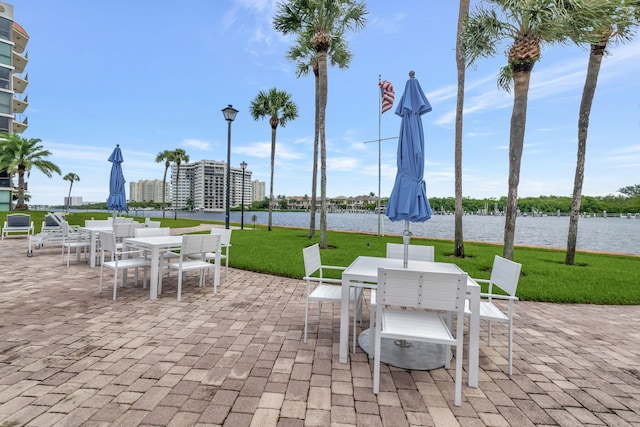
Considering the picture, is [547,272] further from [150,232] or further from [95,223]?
[95,223]

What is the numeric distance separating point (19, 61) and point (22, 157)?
18894 millimetres

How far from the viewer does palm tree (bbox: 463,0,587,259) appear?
6789 millimetres

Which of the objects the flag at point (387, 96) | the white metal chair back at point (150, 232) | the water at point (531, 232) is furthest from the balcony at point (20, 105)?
the white metal chair back at point (150, 232)

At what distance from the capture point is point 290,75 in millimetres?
18344

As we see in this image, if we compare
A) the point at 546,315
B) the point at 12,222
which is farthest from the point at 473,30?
the point at 12,222

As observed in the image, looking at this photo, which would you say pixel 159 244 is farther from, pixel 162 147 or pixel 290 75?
pixel 162 147

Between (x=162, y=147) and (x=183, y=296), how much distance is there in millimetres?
43750

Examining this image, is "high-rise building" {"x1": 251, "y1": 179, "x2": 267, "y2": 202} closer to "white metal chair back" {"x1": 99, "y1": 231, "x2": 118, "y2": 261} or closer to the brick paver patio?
"white metal chair back" {"x1": 99, "y1": 231, "x2": 118, "y2": 261}

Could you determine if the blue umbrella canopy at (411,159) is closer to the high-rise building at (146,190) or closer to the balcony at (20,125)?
the balcony at (20,125)

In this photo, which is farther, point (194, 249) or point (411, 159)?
point (194, 249)

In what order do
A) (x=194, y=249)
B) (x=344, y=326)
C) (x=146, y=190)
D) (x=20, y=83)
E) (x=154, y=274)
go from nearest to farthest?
(x=344, y=326)
(x=154, y=274)
(x=194, y=249)
(x=20, y=83)
(x=146, y=190)

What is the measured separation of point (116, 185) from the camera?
28.1 ft

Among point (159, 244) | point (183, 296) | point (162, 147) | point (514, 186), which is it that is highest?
point (162, 147)

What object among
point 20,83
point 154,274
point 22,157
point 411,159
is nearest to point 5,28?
point 20,83
